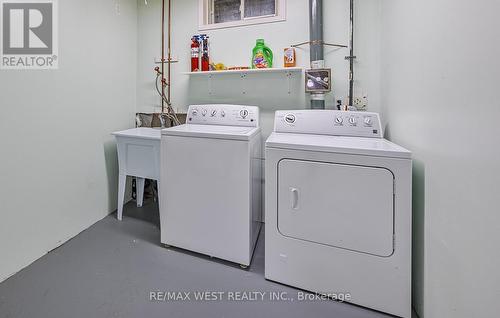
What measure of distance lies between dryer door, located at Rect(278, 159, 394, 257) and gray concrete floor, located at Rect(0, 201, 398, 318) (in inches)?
14.8

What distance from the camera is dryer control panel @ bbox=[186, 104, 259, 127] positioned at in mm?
2056

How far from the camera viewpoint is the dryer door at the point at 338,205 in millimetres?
1244

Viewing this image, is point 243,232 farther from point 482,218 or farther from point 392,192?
point 482,218

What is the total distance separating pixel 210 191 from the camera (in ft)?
5.45

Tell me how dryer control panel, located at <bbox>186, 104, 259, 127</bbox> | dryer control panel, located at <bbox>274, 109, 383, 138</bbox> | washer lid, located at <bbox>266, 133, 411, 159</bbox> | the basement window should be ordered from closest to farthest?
washer lid, located at <bbox>266, 133, 411, 159</bbox> → dryer control panel, located at <bbox>274, 109, 383, 138</bbox> → dryer control panel, located at <bbox>186, 104, 259, 127</bbox> → the basement window

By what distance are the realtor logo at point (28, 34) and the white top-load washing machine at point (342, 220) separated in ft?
5.59

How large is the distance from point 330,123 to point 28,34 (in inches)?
85.5

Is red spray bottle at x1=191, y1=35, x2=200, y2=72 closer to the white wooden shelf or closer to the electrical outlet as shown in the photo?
the white wooden shelf

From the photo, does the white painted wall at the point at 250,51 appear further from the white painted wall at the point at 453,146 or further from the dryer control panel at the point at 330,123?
the white painted wall at the point at 453,146

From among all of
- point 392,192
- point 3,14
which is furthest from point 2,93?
point 392,192

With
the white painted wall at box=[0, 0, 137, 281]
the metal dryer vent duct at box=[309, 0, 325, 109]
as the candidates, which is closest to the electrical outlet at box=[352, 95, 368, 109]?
the metal dryer vent duct at box=[309, 0, 325, 109]

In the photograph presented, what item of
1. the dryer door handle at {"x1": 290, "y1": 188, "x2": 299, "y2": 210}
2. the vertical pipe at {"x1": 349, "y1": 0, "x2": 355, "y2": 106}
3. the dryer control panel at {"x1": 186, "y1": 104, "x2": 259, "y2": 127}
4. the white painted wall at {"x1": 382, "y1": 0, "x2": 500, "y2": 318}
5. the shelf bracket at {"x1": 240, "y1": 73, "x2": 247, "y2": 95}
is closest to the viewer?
the white painted wall at {"x1": 382, "y1": 0, "x2": 500, "y2": 318}

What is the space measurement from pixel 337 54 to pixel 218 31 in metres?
1.17

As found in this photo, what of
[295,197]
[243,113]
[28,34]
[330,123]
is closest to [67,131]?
[28,34]
